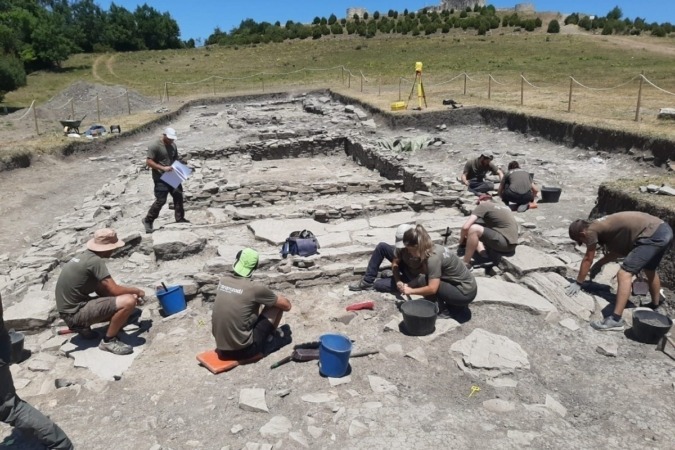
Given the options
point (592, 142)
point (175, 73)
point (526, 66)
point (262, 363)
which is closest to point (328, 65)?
point (175, 73)

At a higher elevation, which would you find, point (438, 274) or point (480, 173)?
point (438, 274)

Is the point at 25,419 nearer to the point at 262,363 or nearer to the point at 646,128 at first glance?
the point at 262,363

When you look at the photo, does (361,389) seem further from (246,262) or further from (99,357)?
(99,357)

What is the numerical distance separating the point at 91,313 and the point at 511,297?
4.53 m

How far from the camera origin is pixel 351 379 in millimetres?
4840

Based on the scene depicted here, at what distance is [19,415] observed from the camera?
381cm

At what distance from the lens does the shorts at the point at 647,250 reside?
218 inches

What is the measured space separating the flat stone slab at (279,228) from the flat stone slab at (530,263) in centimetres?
283

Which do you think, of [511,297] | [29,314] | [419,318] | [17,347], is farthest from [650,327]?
[29,314]

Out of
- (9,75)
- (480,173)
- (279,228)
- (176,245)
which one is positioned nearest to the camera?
(176,245)

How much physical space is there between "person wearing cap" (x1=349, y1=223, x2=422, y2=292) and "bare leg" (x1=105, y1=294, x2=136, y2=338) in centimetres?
255

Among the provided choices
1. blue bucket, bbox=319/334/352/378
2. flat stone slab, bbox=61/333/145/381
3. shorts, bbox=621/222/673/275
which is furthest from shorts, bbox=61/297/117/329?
shorts, bbox=621/222/673/275

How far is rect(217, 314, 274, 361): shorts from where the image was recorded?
Result: 518 cm

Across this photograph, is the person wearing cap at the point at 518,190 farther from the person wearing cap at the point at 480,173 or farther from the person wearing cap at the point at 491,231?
the person wearing cap at the point at 491,231
